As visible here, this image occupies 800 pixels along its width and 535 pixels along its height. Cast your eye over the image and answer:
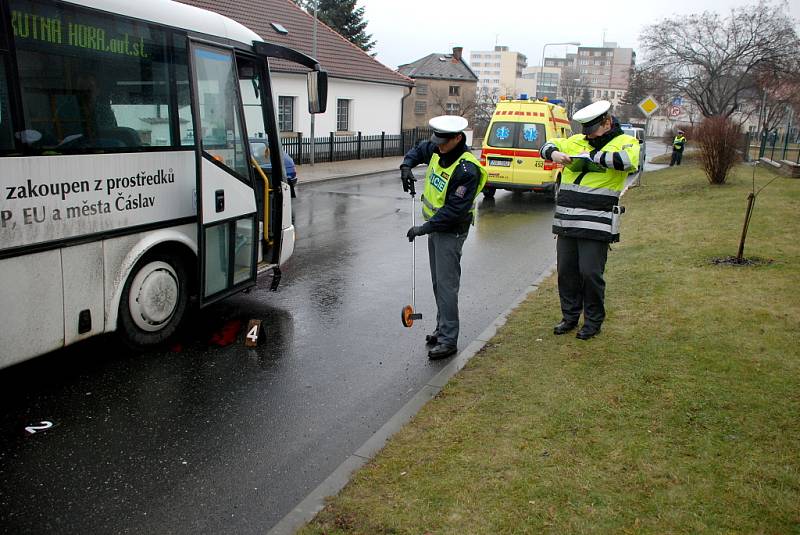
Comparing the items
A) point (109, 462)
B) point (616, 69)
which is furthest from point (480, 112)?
point (616, 69)

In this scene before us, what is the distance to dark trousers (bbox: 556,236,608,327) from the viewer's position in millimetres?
5703

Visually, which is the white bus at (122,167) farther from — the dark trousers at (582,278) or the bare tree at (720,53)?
the bare tree at (720,53)

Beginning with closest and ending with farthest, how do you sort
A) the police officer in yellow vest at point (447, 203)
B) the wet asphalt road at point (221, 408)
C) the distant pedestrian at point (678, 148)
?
1. the wet asphalt road at point (221, 408)
2. the police officer in yellow vest at point (447, 203)
3. the distant pedestrian at point (678, 148)

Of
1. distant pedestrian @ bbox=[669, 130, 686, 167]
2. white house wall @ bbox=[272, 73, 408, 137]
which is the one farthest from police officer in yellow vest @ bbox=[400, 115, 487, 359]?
distant pedestrian @ bbox=[669, 130, 686, 167]

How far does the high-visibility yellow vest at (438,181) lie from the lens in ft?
17.7

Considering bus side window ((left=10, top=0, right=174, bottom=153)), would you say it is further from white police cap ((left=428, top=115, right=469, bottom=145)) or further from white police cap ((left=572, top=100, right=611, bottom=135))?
white police cap ((left=572, top=100, right=611, bottom=135))

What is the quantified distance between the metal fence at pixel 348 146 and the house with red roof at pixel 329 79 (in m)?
0.86

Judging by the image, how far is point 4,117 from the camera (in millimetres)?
4301

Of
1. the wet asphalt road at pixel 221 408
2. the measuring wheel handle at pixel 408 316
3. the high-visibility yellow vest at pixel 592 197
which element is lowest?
the wet asphalt road at pixel 221 408

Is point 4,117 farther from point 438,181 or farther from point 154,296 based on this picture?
point 438,181

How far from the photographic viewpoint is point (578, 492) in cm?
349

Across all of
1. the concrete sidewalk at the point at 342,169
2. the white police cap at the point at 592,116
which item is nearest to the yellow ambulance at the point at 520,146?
the concrete sidewalk at the point at 342,169

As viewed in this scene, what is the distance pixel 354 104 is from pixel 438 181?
27267mm

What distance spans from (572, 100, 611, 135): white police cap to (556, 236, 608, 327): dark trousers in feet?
3.13
